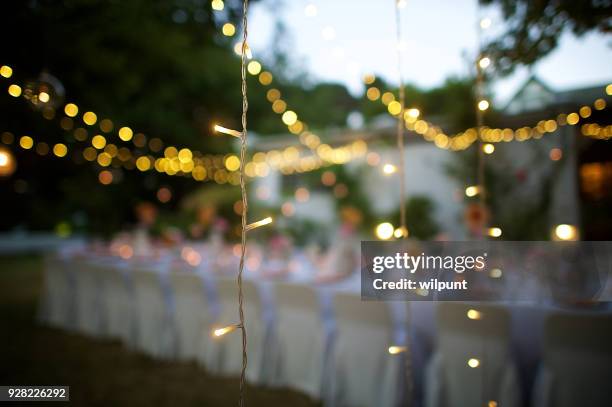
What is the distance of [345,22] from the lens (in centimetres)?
311

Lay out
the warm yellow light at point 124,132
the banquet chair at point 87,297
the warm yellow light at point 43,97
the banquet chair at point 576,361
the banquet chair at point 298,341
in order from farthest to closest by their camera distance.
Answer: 1. the warm yellow light at point 124,132
2. the banquet chair at point 87,297
3. the banquet chair at point 298,341
4. the warm yellow light at point 43,97
5. the banquet chair at point 576,361

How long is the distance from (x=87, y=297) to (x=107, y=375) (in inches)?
52.6

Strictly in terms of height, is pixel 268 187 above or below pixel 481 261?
above

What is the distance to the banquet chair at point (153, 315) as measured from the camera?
10.4 ft

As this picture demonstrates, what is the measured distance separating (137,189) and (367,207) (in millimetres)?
6624

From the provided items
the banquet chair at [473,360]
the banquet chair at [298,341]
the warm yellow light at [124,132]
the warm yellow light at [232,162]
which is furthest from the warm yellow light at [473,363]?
the warm yellow light at [232,162]

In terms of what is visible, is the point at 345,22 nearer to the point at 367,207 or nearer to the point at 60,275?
the point at 60,275

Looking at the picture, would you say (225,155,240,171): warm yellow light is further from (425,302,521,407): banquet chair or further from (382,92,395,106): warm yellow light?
(425,302,521,407): banquet chair

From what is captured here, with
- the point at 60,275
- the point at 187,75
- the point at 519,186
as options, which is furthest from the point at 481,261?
the point at 187,75

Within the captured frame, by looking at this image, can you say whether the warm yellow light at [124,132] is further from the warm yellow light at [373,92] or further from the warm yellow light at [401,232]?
the warm yellow light at [401,232]

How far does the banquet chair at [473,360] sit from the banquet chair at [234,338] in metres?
1.17

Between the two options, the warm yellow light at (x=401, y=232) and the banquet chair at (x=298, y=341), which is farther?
the banquet chair at (x=298, y=341)

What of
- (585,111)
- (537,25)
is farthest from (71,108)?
(585,111)

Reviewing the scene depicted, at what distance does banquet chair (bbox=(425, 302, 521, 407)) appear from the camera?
1.81 metres
